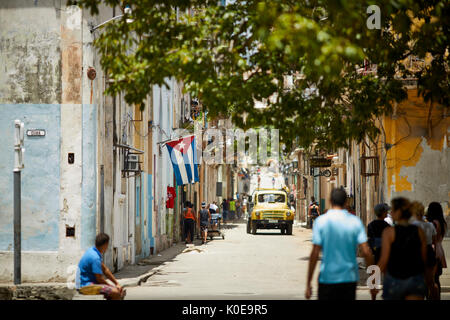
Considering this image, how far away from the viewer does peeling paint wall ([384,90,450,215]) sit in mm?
19766

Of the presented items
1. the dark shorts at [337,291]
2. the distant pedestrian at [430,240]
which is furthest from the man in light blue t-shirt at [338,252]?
the distant pedestrian at [430,240]

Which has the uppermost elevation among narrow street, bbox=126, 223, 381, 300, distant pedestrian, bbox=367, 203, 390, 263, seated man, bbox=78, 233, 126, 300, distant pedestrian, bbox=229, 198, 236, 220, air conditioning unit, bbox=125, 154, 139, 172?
air conditioning unit, bbox=125, 154, 139, 172

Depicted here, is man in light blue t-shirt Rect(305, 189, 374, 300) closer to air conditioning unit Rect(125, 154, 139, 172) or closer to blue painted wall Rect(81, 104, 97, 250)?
blue painted wall Rect(81, 104, 97, 250)

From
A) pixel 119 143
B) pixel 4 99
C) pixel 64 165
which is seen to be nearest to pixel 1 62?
pixel 4 99

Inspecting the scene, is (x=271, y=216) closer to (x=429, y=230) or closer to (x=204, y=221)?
(x=204, y=221)

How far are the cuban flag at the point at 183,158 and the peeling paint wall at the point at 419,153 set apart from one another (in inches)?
405

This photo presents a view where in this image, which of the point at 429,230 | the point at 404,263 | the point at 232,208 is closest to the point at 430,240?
the point at 429,230

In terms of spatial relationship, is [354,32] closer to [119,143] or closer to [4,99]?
[4,99]

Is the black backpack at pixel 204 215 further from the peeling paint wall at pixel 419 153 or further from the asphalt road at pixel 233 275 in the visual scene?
the peeling paint wall at pixel 419 153

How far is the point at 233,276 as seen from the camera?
19703mm

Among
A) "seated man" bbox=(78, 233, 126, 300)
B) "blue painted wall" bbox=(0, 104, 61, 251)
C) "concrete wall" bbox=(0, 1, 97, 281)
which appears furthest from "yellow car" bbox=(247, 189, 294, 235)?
"seated man" bbox=(78, 233, 126, 300)

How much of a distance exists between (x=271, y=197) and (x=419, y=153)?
25367 mm

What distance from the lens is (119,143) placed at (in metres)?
21.2

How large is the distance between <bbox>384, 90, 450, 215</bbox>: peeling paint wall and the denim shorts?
11.5 m
